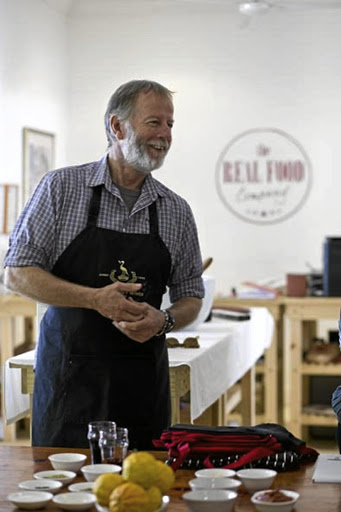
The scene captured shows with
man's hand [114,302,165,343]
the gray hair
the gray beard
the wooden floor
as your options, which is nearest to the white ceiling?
the wooden floor

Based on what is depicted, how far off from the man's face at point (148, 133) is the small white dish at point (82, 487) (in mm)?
1226

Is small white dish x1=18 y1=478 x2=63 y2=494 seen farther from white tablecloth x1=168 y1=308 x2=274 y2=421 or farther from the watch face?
white tablecloth x1=168 y1=308 x2=274 y2=421

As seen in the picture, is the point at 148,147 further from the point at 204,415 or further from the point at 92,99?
the point at 92,99

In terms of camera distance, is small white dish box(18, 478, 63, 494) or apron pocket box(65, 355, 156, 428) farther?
apron pocket box(65, 355, 156, 428)

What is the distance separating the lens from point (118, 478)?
1.72 meters

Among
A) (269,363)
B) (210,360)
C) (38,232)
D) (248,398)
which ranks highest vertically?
(38,232)

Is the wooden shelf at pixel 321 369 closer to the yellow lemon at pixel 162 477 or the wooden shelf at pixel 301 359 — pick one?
the wooden shelf at pixel 301 359

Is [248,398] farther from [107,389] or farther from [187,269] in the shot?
[107,389]

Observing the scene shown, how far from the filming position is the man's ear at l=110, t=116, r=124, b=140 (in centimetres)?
307

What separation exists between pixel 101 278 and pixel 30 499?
1.13 metres

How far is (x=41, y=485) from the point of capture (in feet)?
6.61

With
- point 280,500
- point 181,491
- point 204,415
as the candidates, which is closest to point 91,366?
point 181,491

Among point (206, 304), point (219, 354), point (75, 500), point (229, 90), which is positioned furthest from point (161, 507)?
point (229, 90)

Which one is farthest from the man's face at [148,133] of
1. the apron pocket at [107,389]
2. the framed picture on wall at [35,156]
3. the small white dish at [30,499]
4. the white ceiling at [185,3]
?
the white ceiling at [185,3]
